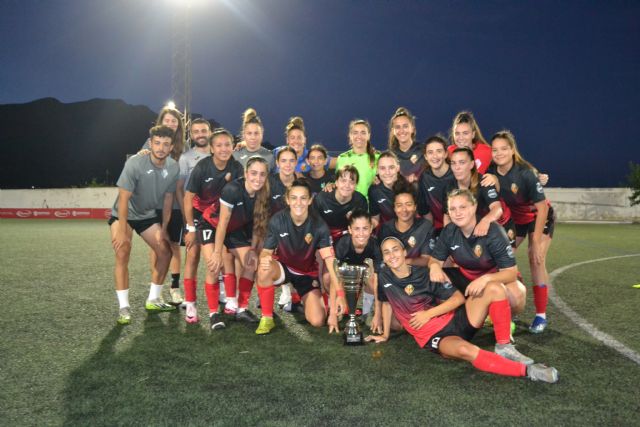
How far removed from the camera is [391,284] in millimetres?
3654

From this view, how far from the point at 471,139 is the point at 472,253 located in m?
1.35

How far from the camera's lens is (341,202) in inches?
176

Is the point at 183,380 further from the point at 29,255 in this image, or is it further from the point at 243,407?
the point at 29,255

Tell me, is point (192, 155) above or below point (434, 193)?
above

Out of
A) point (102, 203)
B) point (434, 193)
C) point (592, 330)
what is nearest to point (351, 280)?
point (434, 193)

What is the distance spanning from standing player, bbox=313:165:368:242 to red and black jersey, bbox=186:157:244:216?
91 centimetres

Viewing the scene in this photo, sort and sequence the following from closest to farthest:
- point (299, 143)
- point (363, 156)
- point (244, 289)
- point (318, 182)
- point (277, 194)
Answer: point (244, 289), point (277, 194), point (318, 182), point (363, 156), point (299, 143)

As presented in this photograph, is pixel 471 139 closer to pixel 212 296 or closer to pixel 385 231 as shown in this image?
pixel 385 231

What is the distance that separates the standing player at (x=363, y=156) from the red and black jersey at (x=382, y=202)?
0.31m

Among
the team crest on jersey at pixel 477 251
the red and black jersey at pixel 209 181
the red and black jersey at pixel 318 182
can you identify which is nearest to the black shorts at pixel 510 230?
the team crest on jersey at pixel 477 251

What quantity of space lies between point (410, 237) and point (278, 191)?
1370mm

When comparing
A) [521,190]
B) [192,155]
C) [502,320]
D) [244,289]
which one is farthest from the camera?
[192,155]

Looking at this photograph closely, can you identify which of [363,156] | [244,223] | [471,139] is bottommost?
[244,223]

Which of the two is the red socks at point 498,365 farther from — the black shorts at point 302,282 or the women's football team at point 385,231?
the black shorts at point 302,282
